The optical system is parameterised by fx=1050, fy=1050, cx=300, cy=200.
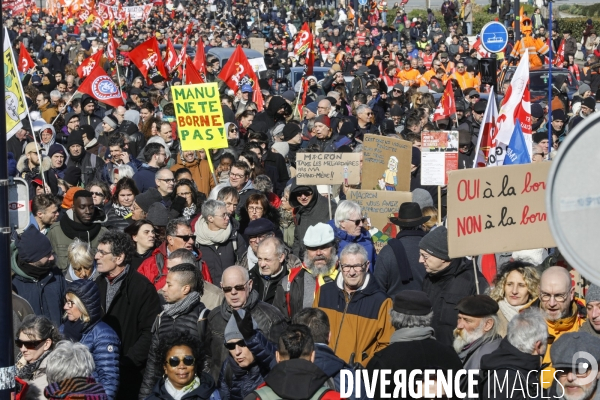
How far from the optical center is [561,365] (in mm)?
4793

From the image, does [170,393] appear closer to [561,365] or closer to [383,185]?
[561,365]

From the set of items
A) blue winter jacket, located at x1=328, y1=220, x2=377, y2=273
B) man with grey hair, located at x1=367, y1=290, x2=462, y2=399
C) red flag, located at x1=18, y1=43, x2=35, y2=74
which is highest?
man with grey hair, located at x1=367, y1=290, x2=462, y2=399

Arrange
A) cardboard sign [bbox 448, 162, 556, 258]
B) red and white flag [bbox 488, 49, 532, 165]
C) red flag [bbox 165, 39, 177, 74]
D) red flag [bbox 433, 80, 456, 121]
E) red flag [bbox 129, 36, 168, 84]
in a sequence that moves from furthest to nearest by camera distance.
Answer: red flag [bbox 165, 39, 177, 74]
red flag [bbox 129, 36, 168, 84]
red flag [bbox 433, 80, 456, 121]
red and white flag [bbox 488, 49, 532, 165]
cardboard sign [bbox 448, 162, 556, 258]

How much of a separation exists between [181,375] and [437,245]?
2.12 meters

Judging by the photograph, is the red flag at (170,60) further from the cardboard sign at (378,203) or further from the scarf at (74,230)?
the scarf at (74,230)

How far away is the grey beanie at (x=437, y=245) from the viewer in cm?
660

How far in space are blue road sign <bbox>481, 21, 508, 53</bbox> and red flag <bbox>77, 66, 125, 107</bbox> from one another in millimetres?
6691

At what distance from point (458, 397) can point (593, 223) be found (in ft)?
8.16

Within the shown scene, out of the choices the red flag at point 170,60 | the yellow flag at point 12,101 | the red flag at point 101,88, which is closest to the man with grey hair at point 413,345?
the yellow flag at point 12,101

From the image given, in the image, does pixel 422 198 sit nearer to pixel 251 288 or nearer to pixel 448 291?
pixel 448 291

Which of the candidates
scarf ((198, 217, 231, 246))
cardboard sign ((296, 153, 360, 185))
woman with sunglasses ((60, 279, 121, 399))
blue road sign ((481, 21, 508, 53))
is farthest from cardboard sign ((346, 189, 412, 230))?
blue road sign ((481, 21, 508, 53))

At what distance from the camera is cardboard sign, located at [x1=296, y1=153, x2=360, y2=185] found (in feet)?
32.7

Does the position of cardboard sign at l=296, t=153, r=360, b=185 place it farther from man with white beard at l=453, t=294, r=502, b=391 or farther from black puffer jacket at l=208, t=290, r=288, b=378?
man with white beard at l=453, t=294, r=502, b=391

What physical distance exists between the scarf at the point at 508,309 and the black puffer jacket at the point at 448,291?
27 cm
